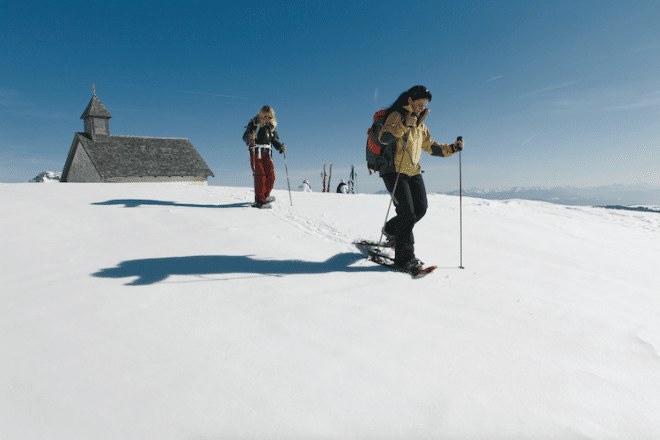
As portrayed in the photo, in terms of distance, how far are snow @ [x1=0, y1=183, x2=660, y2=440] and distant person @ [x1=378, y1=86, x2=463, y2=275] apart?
413 millimetres

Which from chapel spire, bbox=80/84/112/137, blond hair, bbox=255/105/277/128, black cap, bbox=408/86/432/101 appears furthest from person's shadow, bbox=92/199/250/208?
chapel spire, bbox=80/84/112/137

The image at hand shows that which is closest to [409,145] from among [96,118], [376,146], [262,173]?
[376,146]

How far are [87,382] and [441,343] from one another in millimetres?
2080

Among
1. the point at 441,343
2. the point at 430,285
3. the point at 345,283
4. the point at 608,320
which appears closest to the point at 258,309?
the point at 345,283

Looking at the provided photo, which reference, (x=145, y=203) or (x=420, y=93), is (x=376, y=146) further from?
(x=145, y=203)

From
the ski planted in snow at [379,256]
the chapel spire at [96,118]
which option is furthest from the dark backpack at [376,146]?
the chapel spire at [96,118]

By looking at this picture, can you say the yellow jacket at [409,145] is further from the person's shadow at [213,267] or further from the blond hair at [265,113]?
the blond hair at [265,113]

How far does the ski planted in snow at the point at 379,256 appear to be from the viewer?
145 inches

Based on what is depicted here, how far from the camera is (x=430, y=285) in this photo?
11.1 ft

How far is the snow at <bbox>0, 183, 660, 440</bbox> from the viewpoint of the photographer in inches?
61.7

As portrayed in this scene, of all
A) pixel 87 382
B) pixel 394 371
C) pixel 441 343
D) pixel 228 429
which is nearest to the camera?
pixel 228 429

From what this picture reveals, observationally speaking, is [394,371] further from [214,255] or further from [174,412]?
[214,255]

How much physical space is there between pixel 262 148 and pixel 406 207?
14.0ft

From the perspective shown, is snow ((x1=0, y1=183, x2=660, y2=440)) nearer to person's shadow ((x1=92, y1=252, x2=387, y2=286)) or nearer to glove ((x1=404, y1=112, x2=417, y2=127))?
person's shadow ((x1=92, y1=252, x2=387, y2=286))
